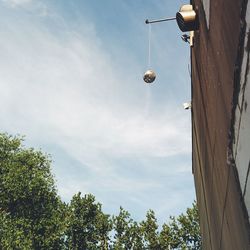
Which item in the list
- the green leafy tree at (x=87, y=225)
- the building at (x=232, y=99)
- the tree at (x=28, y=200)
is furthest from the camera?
the green leafy tree at (x=87, y=225)

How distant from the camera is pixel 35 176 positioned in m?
30.5

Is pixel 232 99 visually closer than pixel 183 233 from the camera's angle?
Yes

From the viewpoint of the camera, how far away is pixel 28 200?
30.1m

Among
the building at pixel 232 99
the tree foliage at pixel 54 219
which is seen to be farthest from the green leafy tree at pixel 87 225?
the building at pixel 232 99

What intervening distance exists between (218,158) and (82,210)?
28171 mm

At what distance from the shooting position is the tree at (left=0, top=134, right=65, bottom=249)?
27861mm

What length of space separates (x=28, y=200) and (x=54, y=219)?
2.77 metres

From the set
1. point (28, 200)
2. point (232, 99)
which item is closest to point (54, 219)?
point (28, 200)

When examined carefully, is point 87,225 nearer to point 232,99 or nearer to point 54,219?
point 54,219

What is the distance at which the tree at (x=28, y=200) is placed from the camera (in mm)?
27861

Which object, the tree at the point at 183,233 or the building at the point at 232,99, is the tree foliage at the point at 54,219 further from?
the building at the point at 232,99

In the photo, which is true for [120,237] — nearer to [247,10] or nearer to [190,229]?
[190,229]

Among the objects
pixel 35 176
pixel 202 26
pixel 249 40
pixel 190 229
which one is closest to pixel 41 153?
pixel 35 176

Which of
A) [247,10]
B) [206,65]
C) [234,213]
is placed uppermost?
[206,65]
